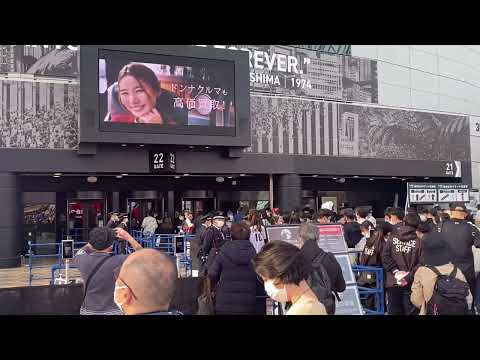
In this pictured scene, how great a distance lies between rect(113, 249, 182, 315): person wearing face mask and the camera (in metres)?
2.52

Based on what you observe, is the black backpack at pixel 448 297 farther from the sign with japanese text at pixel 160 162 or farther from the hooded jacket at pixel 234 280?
the sign with japanese text at pixel 160 162

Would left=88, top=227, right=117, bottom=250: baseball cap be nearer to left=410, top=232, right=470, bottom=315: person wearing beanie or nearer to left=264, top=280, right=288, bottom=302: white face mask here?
left=264, top=280, right=288, bottom=302: white face mask

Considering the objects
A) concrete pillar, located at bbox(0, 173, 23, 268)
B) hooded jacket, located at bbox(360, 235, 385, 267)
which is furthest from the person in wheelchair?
hooded jacket, located at bbox(360, 235, 385, 267)

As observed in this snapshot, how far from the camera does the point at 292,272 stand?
280 centimetres

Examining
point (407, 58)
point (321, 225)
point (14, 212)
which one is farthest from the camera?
point (407, 58)

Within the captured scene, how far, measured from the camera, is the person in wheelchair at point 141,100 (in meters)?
19.1

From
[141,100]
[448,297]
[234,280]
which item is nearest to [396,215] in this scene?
[448,297]

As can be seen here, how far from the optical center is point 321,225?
687 cm

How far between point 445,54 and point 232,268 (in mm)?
35424

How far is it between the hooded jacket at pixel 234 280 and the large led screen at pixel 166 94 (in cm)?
1431

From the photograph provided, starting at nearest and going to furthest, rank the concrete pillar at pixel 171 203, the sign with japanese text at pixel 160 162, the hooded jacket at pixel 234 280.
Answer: the hooded jacket at pixel 234 280 < the sign with japanese text at pixel 160 162 < the concrete pillar at pixel 171 203

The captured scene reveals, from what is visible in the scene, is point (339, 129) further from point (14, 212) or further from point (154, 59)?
point (14, 212)

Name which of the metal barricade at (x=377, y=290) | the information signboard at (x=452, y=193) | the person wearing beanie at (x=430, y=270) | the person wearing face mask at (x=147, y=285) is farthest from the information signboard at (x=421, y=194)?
the person wearing face mask at (x=147, y=285)
